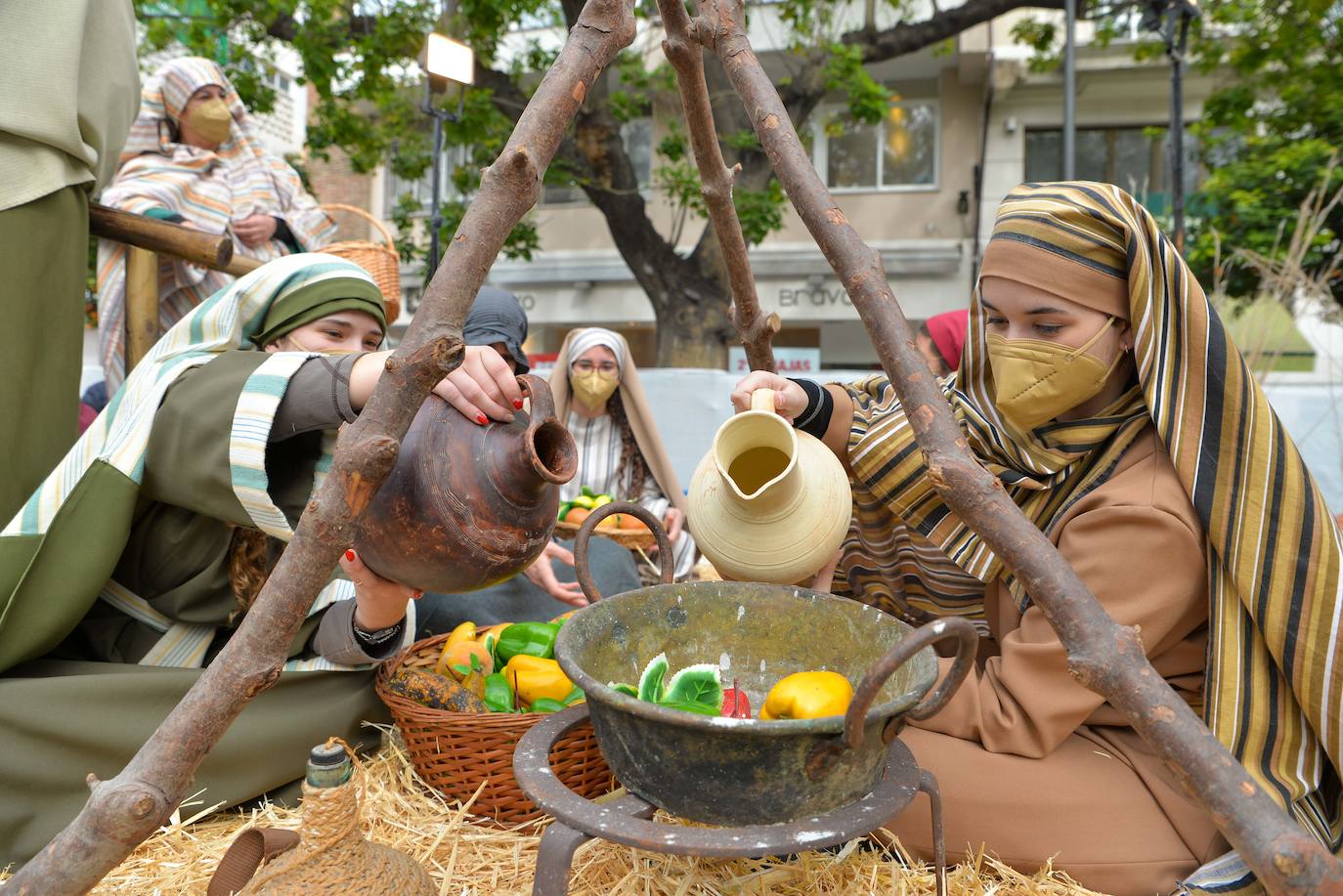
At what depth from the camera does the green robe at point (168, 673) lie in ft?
5.73

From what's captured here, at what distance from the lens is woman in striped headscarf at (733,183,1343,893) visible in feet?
5.02

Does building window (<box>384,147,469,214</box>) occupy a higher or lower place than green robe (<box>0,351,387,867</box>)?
higher

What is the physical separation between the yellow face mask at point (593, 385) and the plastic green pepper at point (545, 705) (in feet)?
7.74

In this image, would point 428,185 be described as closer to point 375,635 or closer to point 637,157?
point 637,157

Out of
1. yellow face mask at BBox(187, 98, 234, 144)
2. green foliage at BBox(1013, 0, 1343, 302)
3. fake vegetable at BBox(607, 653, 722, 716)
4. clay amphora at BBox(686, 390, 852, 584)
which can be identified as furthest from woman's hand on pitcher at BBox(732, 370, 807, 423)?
green foliage at BBox(1013, 0, 1343, 302)

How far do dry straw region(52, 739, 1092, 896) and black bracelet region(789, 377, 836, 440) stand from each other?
34.3 inches

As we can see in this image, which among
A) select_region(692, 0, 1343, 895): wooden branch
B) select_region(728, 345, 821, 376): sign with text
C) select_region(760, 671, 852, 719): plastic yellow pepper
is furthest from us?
select_region(728, 345, 821, 376): sign with text

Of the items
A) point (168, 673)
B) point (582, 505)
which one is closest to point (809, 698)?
point (168, 673)

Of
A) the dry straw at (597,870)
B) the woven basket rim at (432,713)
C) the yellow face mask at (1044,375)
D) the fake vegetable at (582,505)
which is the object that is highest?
the yellow face mask at (1044,375)

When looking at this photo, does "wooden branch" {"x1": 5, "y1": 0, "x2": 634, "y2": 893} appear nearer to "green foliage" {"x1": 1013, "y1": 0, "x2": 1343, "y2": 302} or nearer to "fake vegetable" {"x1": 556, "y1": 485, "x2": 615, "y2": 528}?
"fake vegetable" {"x1": 556, "y1": 485, "x2": 615, "y2": 528}

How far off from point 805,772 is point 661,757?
183 millimetres

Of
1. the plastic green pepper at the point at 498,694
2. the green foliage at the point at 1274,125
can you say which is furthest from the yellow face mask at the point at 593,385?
the green foliage at the point at 1274,125

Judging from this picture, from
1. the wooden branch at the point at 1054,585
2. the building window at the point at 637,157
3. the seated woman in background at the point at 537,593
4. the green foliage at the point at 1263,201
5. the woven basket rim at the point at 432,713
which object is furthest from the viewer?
the building window at the point at 637,157

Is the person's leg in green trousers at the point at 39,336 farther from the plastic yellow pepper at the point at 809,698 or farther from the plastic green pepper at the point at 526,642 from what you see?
the plastic yellow pepper at the point at 809,698
